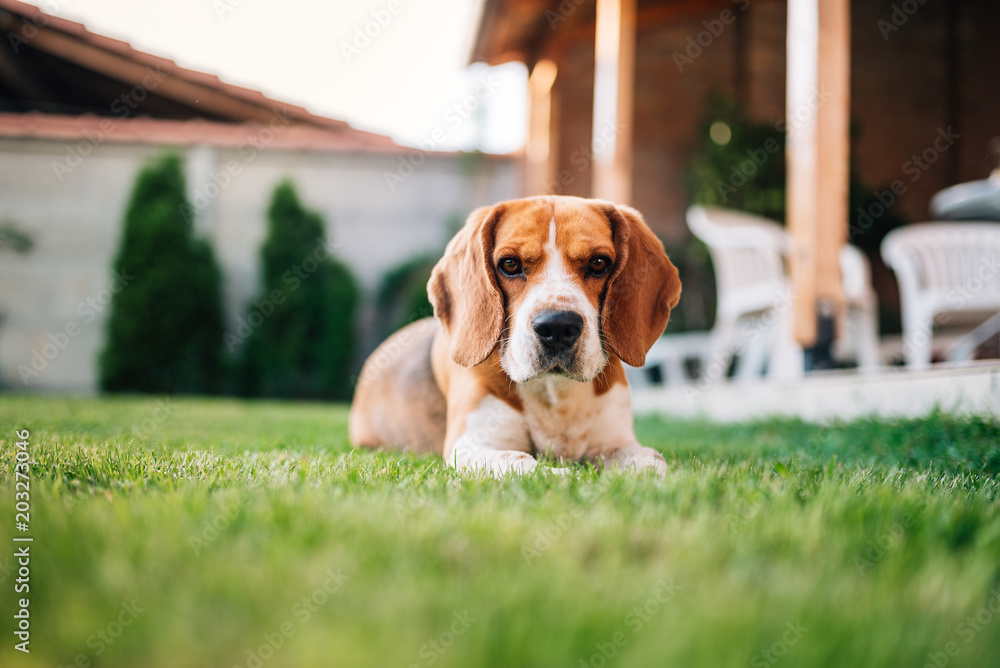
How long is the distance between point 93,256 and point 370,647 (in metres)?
12.9

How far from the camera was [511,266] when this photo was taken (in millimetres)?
3012

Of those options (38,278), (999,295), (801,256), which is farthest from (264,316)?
(999,295)

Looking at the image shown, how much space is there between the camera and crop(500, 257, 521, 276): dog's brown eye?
3.00 m

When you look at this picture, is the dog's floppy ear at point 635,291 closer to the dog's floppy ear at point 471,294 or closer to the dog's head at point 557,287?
the dog's head at point 557,287

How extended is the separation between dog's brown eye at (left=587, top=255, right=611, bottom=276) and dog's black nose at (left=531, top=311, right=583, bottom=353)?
0.36m

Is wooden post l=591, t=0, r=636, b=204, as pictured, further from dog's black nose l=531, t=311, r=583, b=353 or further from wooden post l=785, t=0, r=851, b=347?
dog's black nose l=531, t=311, r=583, b=353

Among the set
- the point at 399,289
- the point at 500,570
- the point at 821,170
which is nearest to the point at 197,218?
the point at 399,289

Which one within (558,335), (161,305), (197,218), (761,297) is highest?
(197,218)

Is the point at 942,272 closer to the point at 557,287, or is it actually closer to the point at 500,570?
the point at 557,287

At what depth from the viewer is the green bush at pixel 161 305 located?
1106 centimetres

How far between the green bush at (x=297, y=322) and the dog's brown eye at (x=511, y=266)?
8808 mm

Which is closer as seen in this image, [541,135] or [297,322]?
[297,322]

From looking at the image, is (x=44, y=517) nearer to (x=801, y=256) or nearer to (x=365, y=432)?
(x=365, y=432)

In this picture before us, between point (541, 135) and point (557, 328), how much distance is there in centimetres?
1016
